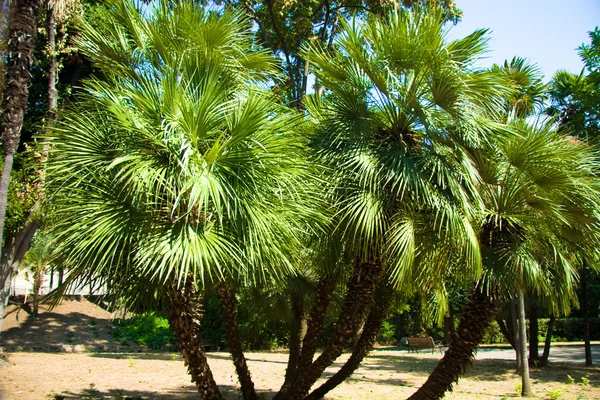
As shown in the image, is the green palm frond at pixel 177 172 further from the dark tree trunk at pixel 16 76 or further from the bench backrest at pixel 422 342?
the bench backrest at pixel 422 342

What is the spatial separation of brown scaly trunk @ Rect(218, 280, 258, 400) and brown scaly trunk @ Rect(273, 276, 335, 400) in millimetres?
493

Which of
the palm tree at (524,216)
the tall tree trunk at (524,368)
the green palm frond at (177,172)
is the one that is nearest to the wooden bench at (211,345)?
the tall tree trunk at (524,368)

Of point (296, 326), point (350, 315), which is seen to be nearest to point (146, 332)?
point (296, 326)

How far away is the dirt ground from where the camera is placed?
30.9 ft

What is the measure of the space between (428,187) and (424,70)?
140cm

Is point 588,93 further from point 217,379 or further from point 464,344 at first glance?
point 217,379

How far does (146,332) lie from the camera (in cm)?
2123

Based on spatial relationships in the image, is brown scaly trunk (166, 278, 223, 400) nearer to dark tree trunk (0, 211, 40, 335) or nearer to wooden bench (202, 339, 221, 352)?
dark tree trunk (0, 211, 40, 335)

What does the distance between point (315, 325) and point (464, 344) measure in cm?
204

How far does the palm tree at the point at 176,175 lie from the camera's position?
5055 millimetres

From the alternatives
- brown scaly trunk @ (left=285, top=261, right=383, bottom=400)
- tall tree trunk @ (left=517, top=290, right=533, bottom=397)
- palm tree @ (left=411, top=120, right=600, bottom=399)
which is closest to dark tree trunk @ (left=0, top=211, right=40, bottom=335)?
brown scaly trunk @ (left=285, top=261, right=383, bottom=400)

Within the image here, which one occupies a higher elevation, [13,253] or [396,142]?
[396,142]

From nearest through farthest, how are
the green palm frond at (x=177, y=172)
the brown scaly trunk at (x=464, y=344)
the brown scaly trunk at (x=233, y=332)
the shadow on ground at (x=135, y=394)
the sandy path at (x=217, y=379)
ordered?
the green palm frond at (x=177, y=172)
the brown scaly trunk at (x=464, y=344)
the brown scaly trunk at (x=233, y=332)
the shadow on ground at (x=135, y=394)
the sandy path at (x=217, y=379)

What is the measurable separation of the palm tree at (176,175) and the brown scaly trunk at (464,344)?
97.4 inches
